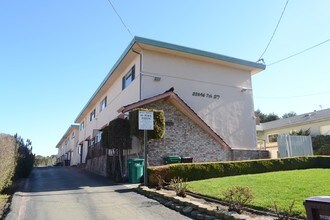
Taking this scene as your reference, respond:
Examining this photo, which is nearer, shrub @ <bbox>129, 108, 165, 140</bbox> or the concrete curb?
the concrete curb

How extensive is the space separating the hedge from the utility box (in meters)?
8.70

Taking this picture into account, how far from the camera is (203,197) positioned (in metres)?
9.27

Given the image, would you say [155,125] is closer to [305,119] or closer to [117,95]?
[117,95]

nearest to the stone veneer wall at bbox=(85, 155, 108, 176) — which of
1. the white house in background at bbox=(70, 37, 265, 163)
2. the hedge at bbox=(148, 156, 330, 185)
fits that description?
the white house in background at bbox=(70, 37, 265, 163)

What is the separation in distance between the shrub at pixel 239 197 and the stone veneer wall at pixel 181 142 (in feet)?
29.8

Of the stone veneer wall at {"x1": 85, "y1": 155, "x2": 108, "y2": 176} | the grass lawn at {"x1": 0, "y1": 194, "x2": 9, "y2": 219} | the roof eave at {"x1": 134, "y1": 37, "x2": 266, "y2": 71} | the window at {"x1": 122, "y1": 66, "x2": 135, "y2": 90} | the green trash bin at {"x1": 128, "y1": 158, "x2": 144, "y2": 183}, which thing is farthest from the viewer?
the window at {"x1": 122, "y1": 66, "x2": 135, "y2": 90}

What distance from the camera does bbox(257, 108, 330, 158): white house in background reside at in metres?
32.8

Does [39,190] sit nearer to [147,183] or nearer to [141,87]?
[147,183]

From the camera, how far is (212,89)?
21.4m

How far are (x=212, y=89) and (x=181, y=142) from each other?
5354mm

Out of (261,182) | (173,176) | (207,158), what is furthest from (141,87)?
(261,182)

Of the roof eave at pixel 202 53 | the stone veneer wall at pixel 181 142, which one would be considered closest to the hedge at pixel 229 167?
the stone veneer wall at pixel 181 142

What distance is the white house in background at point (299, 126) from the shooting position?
108 ft

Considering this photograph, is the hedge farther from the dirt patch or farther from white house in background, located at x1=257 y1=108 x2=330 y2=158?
white house in background, located at x1=257 y1=108 x2=330 y2=158
